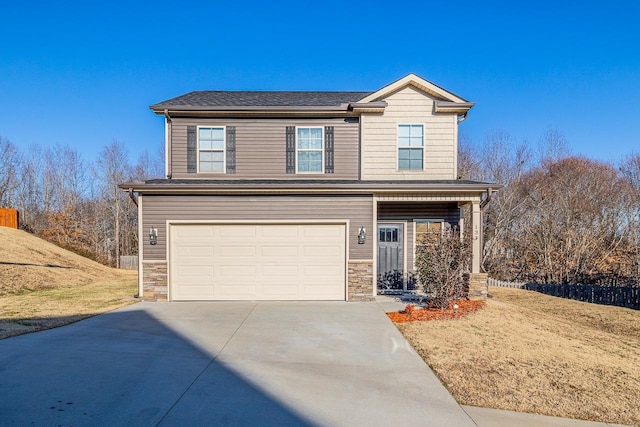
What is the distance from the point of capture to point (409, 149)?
Result: 425 inches

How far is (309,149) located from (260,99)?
8.58ft

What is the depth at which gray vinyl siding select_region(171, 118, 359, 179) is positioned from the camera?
10750 mm

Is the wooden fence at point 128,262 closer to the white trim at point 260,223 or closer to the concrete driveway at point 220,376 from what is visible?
the white trim at point 260,223

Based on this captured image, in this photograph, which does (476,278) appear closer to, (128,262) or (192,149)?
(192,149)

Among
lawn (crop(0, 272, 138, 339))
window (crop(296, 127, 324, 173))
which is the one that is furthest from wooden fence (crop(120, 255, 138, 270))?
window (crop(296, 127, 324, 173))

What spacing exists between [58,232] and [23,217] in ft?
25.5

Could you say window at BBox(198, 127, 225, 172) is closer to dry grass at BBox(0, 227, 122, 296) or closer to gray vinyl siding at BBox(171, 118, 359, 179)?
gray vinyl siding at BBox(171, 118, 359, 179)

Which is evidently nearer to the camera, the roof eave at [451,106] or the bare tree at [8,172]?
the roof eave at [451,106]

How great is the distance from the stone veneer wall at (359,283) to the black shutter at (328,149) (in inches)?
119

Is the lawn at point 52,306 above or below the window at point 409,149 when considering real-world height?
below

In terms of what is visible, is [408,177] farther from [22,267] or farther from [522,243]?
[22,267]

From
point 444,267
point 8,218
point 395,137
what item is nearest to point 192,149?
point 395,137

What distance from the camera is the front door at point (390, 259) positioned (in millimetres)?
11180

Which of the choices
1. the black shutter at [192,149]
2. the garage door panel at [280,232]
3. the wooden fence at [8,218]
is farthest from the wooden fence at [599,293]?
the wooden fence at [8,218]
